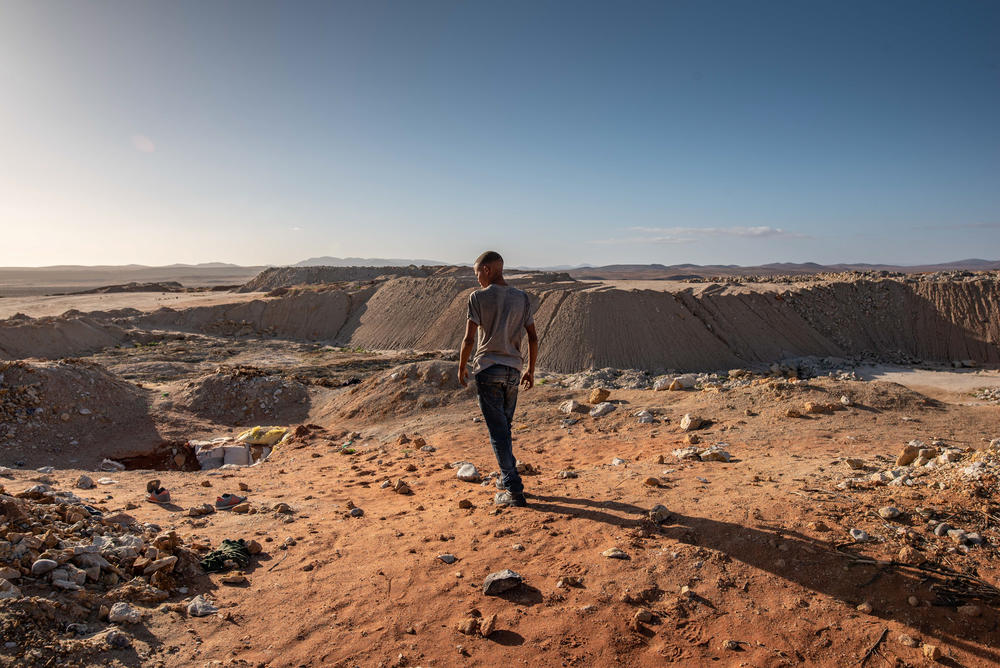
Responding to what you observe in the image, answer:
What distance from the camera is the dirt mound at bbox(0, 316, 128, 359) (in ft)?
55.1

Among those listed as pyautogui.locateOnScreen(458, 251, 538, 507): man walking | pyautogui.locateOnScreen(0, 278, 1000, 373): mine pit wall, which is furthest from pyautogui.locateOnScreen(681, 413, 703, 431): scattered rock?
pyautogui.locateOnScreen(0, 278, 1000, 373): mine pit wall

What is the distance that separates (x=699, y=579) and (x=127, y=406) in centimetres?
1008

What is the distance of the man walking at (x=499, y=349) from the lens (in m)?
3.96

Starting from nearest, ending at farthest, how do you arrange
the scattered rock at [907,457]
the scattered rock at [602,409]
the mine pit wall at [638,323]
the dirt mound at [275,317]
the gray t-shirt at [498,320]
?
the gray t-shirt at [498,320] < the scattered rock at [907,457] < the scattered rock at [602,409] < the mine pit wall at [638,323] < the dirt mound at [275,317]

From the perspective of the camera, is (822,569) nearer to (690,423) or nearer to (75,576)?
(690,423)

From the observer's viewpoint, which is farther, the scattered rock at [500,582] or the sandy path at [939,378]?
the sandy path at [939,378]

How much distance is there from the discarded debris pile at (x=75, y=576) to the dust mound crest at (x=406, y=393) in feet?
16.7

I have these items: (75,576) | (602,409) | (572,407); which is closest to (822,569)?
(75,576)

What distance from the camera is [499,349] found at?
3.96 m

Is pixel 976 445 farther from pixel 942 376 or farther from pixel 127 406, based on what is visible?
pixel 942 376

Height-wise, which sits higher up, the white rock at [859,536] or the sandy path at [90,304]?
the sandy path at [90,304]

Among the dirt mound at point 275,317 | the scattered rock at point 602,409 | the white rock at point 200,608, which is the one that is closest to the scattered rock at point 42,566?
the white rock at point 200,608

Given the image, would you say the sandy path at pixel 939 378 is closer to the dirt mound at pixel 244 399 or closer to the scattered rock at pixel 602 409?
the scattered rock at pixel 602 409

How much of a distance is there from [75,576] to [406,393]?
625cm
